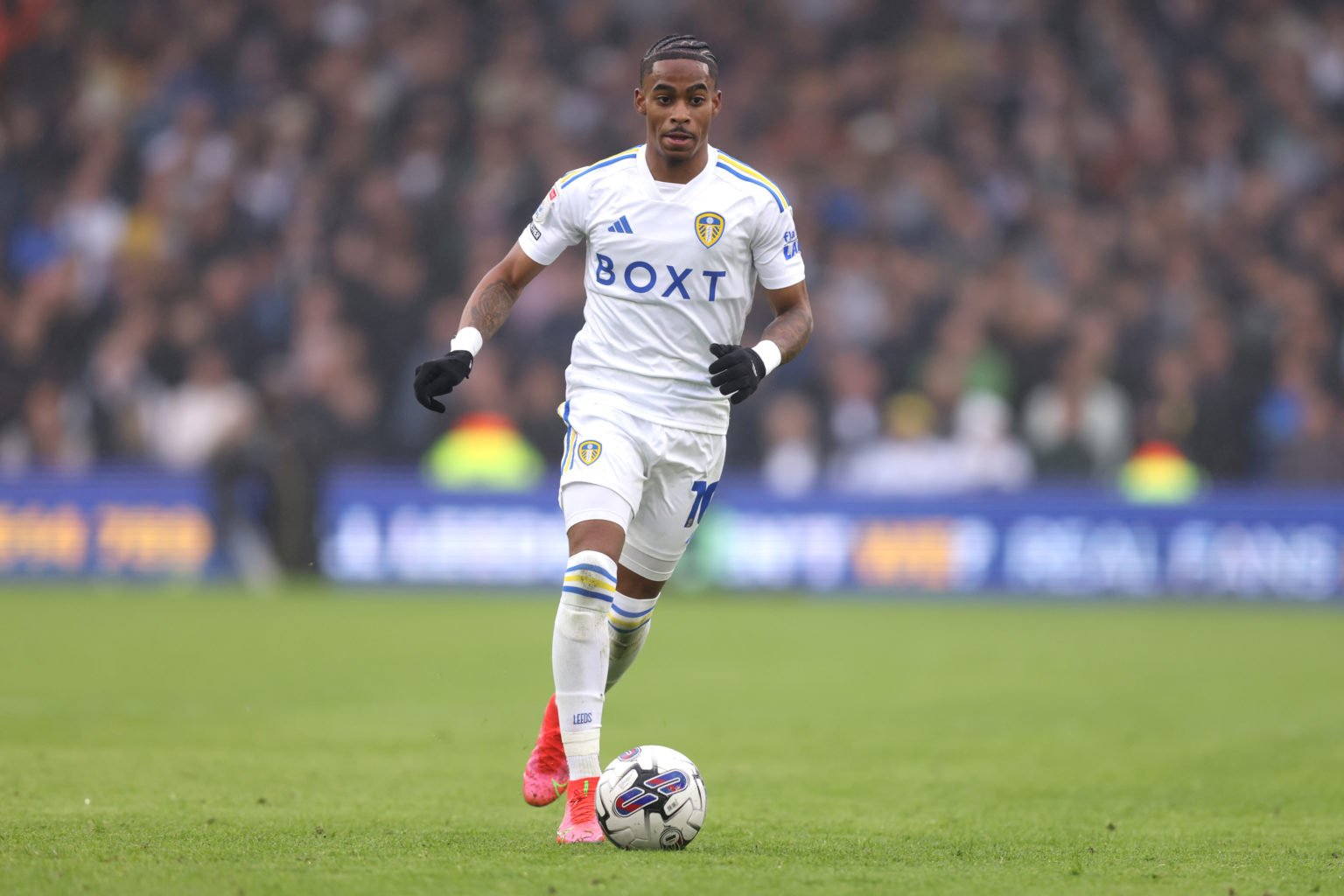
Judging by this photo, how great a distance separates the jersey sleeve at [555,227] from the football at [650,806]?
178 centimetres

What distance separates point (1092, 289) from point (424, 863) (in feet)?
47.7

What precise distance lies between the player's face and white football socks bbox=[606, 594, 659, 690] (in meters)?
1.55

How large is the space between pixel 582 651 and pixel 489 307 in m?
1.26

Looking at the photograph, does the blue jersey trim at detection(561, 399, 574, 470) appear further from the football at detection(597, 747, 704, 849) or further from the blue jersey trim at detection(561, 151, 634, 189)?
the football at detection(597, 747, 704, 849)

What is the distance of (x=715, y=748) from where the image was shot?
8445mm

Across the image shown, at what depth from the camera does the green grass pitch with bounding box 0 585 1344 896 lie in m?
5.23

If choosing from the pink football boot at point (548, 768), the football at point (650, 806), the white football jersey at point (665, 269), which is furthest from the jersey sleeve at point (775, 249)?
the football at point (650, 806)

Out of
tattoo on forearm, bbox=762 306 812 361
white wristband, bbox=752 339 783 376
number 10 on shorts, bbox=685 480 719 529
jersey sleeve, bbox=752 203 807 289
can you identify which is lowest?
number 10 on shorts, bbox=685 480 719 529

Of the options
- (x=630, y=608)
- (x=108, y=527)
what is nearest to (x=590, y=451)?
(x=630, y=608)

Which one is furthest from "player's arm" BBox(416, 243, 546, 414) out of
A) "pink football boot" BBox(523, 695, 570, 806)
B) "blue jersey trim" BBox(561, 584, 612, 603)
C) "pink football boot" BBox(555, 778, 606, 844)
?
"pink football boot" BBox(555, 778, 606, 844)

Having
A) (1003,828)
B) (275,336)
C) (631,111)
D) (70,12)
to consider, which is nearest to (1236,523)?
(631,111)

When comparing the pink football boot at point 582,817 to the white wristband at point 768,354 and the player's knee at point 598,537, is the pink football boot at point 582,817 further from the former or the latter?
the white wristband at point 768,354

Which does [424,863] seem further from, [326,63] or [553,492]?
[326,63]

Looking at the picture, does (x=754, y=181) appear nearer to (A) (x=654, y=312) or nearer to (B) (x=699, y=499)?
(A) (x=654, y=312)
